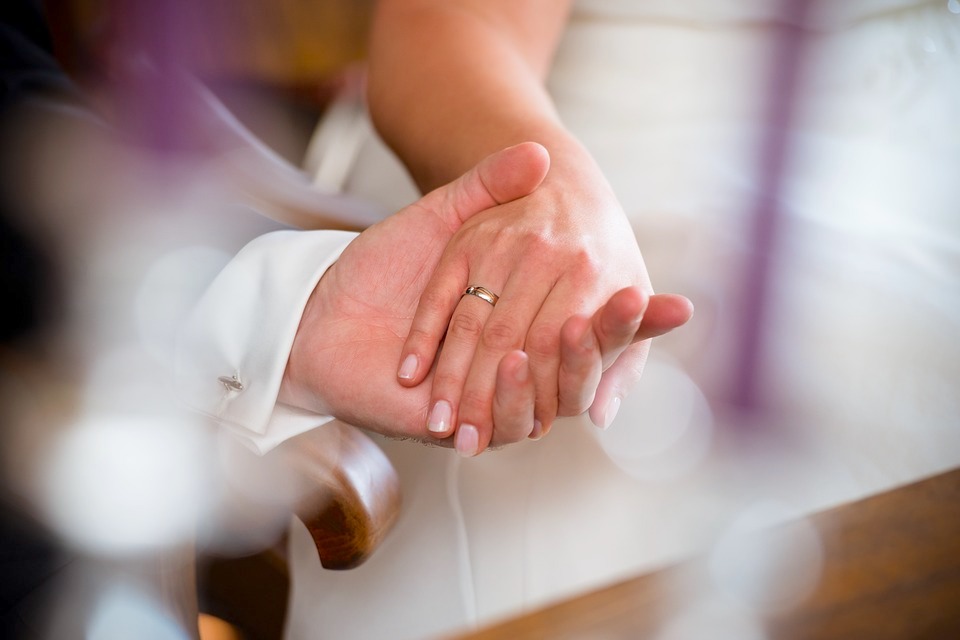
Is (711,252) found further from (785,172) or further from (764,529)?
(764,529)

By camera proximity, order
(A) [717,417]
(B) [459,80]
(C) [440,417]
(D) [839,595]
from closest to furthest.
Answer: (D) [839,595]
(C) [440,417]
(A) [717,417]
(B) [459,80]

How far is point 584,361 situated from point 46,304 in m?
0.44

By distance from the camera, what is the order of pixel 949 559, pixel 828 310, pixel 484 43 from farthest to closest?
pixel 484 43
pixel 828 310
pixel 949 559

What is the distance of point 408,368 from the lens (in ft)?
1.66

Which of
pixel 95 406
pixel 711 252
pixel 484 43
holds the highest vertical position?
pixel 484 43

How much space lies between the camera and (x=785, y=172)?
874 millimetres

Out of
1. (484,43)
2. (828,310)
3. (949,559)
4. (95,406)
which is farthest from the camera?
(484,43)

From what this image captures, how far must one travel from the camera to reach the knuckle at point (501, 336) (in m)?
0.49

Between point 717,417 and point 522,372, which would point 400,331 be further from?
point 717,417

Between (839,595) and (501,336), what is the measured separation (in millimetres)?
237

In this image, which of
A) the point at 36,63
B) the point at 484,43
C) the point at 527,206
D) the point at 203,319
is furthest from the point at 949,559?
the point at 36,63

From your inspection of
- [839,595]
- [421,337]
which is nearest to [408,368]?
[421,337]

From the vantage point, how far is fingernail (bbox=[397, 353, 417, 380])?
0.50m

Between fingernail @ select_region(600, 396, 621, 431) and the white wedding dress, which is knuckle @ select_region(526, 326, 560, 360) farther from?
the white wedding dress
